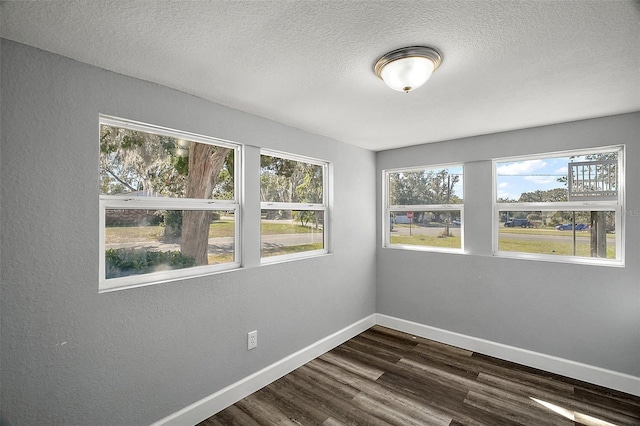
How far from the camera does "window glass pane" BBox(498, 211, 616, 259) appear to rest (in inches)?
107

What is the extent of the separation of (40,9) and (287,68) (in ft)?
3.66

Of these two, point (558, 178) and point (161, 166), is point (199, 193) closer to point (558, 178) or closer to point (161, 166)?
point (161, 166)

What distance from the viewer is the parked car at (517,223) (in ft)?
10.2

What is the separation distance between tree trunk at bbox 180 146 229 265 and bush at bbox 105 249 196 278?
8 cm

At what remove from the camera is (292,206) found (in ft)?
10.1

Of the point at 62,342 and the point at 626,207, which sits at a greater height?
the point at 626,207

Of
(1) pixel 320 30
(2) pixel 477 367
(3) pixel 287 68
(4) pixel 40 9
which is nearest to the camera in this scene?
(4) pixel 40 9

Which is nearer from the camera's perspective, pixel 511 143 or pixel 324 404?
pixel 324 404

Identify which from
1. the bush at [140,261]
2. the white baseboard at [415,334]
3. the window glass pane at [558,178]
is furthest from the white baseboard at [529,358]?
the bush at [140,261]

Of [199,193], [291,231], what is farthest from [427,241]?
[199,193]

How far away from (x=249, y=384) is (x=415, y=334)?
85.1 inches

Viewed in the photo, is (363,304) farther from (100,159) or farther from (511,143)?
(100,159)

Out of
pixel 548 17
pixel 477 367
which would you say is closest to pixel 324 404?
pixel 477 367

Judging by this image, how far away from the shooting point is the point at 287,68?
5.86 ft
